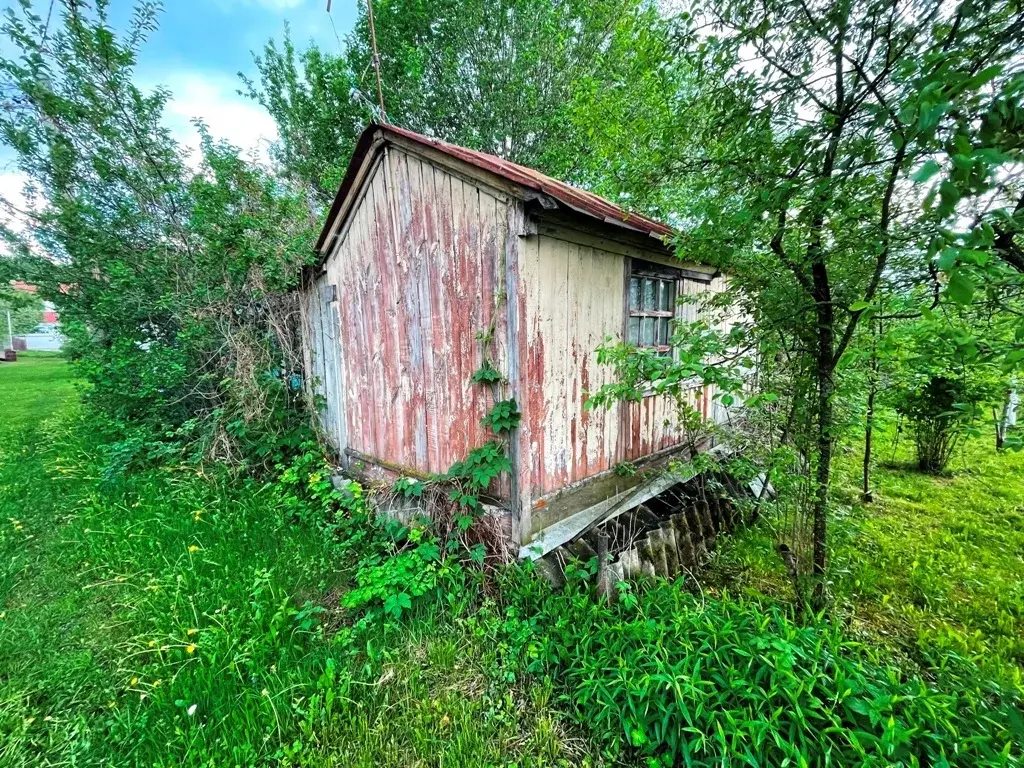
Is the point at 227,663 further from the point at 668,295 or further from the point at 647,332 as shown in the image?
the point at 668,295

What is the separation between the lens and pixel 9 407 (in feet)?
30.6

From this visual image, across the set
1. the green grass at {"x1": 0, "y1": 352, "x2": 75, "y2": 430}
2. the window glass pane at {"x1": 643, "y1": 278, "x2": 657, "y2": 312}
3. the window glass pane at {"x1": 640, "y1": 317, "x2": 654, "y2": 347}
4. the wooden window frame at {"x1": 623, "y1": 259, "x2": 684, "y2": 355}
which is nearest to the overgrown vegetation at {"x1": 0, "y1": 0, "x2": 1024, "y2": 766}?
the wooden window frame at {"x1": 623, "y1": 259, "x2": 684, "y2": 355}

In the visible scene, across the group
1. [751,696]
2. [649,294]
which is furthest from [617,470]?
[751,696]

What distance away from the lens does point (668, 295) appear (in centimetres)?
463

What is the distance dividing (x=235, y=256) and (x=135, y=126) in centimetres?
225

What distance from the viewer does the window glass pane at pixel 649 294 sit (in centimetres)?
429

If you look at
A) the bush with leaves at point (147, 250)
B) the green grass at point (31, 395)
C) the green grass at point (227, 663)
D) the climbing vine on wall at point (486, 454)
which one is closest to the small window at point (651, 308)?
the climbing vine on wall at point (486, 454)

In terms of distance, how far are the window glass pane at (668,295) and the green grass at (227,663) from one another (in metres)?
3.81

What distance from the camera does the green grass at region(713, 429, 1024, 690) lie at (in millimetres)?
2814

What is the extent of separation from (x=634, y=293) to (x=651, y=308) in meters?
0.40

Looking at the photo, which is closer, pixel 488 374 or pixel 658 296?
pixel 488 374

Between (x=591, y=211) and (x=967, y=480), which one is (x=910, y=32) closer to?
(x=591, y=211)

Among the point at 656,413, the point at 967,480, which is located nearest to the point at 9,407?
the point at 656,413

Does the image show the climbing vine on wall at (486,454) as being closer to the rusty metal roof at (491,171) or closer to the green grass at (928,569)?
the rusty metal roof at (491,171)
